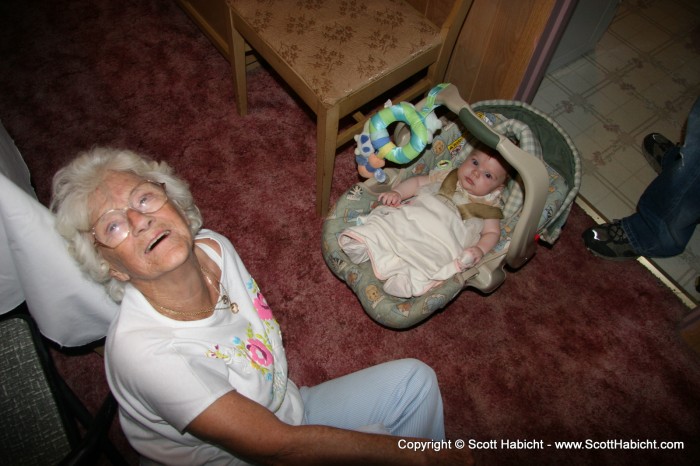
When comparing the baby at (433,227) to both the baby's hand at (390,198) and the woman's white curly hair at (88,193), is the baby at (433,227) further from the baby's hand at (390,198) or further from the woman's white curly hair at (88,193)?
the woman's white curly hair at (88,193)

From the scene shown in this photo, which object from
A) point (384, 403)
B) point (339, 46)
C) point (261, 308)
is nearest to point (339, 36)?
point (339, 46)

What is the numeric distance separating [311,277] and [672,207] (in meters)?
1.53

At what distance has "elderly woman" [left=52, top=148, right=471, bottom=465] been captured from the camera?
1.04 meters

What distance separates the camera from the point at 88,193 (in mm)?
1105

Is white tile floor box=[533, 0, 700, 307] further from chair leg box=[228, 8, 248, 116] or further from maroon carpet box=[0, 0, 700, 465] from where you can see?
chair leg box=[228, 8, 248, 116]

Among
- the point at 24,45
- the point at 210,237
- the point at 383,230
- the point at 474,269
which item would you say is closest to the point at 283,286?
the point at 383,230

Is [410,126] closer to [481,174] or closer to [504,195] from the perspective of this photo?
[481,174]

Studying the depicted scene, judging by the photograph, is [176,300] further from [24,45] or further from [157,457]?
[24,45]

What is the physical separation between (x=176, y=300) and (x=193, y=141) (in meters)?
1.41

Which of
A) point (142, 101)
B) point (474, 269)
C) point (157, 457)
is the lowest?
point (142, 101)

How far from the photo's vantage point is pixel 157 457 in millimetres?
1175

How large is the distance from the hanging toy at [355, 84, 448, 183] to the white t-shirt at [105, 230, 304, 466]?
0.65 metres

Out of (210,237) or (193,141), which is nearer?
(210,237)

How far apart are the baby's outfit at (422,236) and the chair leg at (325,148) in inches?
11.1
